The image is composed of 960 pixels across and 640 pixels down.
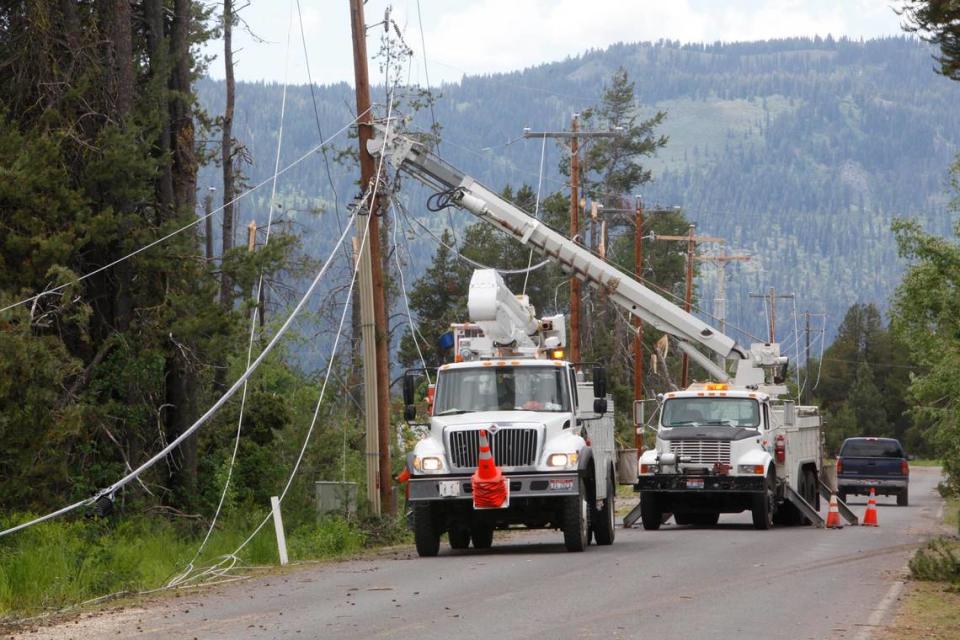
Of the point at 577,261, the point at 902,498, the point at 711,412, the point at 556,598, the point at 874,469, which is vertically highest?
the point at 577,261

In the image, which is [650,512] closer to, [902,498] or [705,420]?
[705,420]

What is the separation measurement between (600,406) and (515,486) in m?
2.05

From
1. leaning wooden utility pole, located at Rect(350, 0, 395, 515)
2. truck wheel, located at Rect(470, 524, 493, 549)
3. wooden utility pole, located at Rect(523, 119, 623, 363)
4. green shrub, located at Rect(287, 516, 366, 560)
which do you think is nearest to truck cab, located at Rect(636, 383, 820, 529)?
leaning wooden utility pole, located at Rect(350, 0, 395, 515)

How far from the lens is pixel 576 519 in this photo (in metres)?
20.3

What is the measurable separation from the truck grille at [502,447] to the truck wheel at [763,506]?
7.89 meters

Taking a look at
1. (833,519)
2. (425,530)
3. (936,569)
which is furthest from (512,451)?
(833,519)

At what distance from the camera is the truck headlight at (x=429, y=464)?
20.3m

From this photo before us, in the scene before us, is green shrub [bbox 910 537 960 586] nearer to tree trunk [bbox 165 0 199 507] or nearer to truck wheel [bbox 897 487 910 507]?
tree trunk [bbox 165 0 199 507]

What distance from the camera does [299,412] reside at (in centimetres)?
2984

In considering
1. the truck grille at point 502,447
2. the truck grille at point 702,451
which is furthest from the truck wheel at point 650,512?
the truck grille at point 502,447

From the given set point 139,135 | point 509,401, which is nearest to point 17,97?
point 139,135

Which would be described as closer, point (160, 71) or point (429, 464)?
point (429, 464)

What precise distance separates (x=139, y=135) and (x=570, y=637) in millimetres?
14917

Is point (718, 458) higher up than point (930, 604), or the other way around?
point (930, 604)
